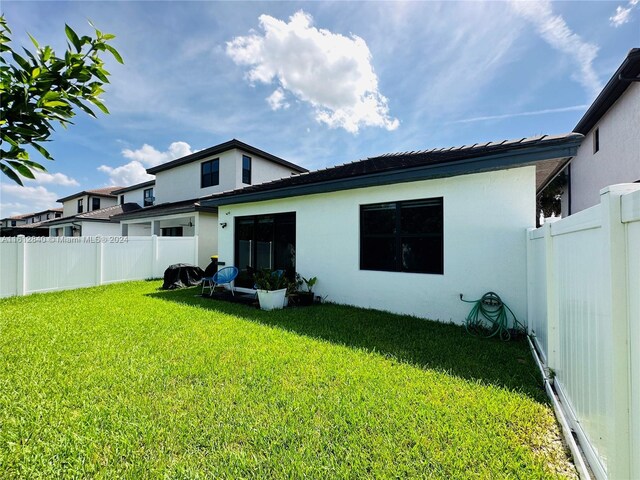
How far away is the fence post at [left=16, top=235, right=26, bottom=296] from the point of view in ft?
28.2

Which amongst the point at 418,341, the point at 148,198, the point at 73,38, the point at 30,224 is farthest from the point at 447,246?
the point at 30,224

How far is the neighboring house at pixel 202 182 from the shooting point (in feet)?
46.1

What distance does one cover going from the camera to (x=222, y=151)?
51.6 ft

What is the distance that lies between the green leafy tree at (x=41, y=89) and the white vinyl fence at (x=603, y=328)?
287 centimetres

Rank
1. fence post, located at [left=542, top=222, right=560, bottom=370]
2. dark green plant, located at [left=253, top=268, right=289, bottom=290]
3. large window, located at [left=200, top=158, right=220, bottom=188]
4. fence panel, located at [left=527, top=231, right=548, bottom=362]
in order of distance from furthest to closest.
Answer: large window, located at [left=200, top=158, right=220, bottom=188] → dark green plant, located at [left=253, top=268, right=289, bottom=290] → fence panel, located at [left=527, top=231, right=548, bottom=362] → fence post, located at [left=542, top=222, right=560, bottom=370]

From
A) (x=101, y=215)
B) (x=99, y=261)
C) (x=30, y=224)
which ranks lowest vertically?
(x=99, y=261)

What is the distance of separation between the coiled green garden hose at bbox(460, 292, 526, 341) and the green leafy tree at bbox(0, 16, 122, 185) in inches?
235

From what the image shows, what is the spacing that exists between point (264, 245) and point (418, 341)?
229 inches

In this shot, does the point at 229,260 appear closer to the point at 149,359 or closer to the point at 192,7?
the point at 149,359

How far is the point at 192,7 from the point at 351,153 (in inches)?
340

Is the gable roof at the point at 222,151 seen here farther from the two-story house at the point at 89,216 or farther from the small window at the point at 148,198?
the two-story house at the point at 89,216

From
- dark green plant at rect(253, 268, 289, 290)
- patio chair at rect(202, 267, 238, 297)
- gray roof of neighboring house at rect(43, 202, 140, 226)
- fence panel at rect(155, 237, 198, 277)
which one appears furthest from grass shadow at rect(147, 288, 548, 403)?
gray roof of neighboring house at rect(43, 202, 140, 226)

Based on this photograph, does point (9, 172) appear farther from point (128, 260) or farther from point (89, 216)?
point (89, 216)

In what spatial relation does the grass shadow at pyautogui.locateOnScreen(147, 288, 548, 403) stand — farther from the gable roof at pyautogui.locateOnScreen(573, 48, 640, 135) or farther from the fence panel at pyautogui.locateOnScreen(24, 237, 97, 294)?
the gable roof at pyautogui.locateOnScreen(573, 48, 640, 135)
